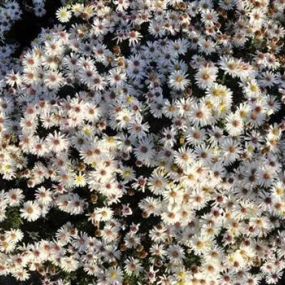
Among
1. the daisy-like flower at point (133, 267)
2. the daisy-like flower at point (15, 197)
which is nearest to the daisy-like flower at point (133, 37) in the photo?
the daisy-like flower at point (15, 197)

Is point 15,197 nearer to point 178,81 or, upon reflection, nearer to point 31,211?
point 31,211

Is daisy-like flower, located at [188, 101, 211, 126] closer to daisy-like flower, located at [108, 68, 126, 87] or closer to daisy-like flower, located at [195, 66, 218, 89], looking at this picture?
daisy-like flower, located at [195, 66, 218, 89]

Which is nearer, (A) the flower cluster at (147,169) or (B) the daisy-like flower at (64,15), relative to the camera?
(A) the flower cluster at (147,169)

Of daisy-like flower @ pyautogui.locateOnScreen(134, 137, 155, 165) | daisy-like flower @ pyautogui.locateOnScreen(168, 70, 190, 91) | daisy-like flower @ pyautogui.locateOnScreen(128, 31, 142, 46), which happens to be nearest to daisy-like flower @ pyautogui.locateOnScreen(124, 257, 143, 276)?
daisy-like flower @ pyautogui.locateOnScreen(134, 137, 155, 165)

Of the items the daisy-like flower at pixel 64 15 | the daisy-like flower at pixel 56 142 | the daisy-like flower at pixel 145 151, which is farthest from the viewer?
the daisy-like flower at pixel 64 15

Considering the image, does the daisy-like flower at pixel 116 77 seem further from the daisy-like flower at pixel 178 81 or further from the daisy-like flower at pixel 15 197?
the daisy-like flower at pixel 15 197

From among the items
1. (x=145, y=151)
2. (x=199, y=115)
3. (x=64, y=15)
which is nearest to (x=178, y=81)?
(x=199, y=115)

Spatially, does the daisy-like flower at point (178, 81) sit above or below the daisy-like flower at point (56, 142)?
above
